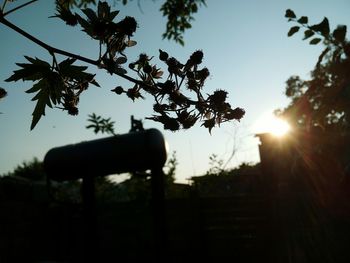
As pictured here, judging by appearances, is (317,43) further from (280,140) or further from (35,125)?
(280,140)

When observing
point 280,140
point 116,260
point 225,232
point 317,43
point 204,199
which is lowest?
point 116,260

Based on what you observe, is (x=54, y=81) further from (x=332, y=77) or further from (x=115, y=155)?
(x=115, y=155)

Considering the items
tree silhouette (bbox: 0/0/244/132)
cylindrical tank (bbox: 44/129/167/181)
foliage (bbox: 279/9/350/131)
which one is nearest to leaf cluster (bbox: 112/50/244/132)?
tree silhouette (bbox: 0/0/244/132)

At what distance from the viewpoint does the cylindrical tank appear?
5.96 meters

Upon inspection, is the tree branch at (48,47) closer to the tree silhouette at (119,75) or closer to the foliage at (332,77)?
the tree silhouette at (119,75)

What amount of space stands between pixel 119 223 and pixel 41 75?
29.7 feet

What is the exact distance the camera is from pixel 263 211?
8.82 m

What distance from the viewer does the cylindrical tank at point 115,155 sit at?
5.96 m

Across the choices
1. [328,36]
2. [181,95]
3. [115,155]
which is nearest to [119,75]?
[181,95]

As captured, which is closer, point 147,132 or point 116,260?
point 147,132

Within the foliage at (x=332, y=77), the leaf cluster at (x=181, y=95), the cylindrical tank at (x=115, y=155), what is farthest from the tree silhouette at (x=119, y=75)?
the cylindrical tank at (x=115, y=155)

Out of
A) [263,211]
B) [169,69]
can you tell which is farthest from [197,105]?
[263,211]

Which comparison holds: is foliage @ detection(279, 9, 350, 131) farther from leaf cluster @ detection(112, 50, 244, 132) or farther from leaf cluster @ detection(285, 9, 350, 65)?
leaf cluster @ detection(112, 50, 244, 132)

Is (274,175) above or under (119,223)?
above
